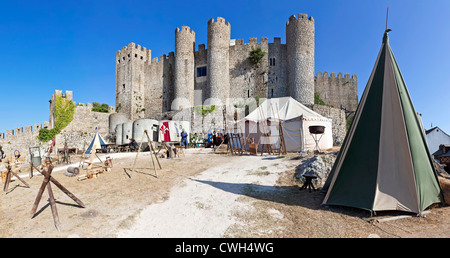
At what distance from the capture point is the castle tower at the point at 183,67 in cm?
3012

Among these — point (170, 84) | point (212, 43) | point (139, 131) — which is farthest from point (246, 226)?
point (170, 84)

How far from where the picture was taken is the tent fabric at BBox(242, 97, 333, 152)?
12.9 metres

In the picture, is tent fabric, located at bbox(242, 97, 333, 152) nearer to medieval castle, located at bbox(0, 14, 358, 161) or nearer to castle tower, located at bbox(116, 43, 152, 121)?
medieval castle, located at bbox(0, 14, 358, 161)

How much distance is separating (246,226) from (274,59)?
28904 millimetres

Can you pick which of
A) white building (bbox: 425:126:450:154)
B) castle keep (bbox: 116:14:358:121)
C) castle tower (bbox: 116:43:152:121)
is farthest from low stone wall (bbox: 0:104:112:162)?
white building (bbox: 425:126:450:154)

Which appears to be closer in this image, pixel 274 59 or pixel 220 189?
pixel 220 189

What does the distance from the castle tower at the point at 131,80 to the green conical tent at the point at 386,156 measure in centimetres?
3273

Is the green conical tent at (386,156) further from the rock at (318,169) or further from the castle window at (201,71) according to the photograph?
the castle window at (201,71)

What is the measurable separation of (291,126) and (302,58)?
55.1 ft

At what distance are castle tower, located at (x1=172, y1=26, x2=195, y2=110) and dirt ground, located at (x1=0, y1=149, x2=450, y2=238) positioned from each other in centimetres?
2405

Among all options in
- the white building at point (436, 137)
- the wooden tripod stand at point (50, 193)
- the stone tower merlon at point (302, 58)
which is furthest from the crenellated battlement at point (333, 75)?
the wooden tripod stand at point (50, 193)

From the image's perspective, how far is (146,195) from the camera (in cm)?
560
